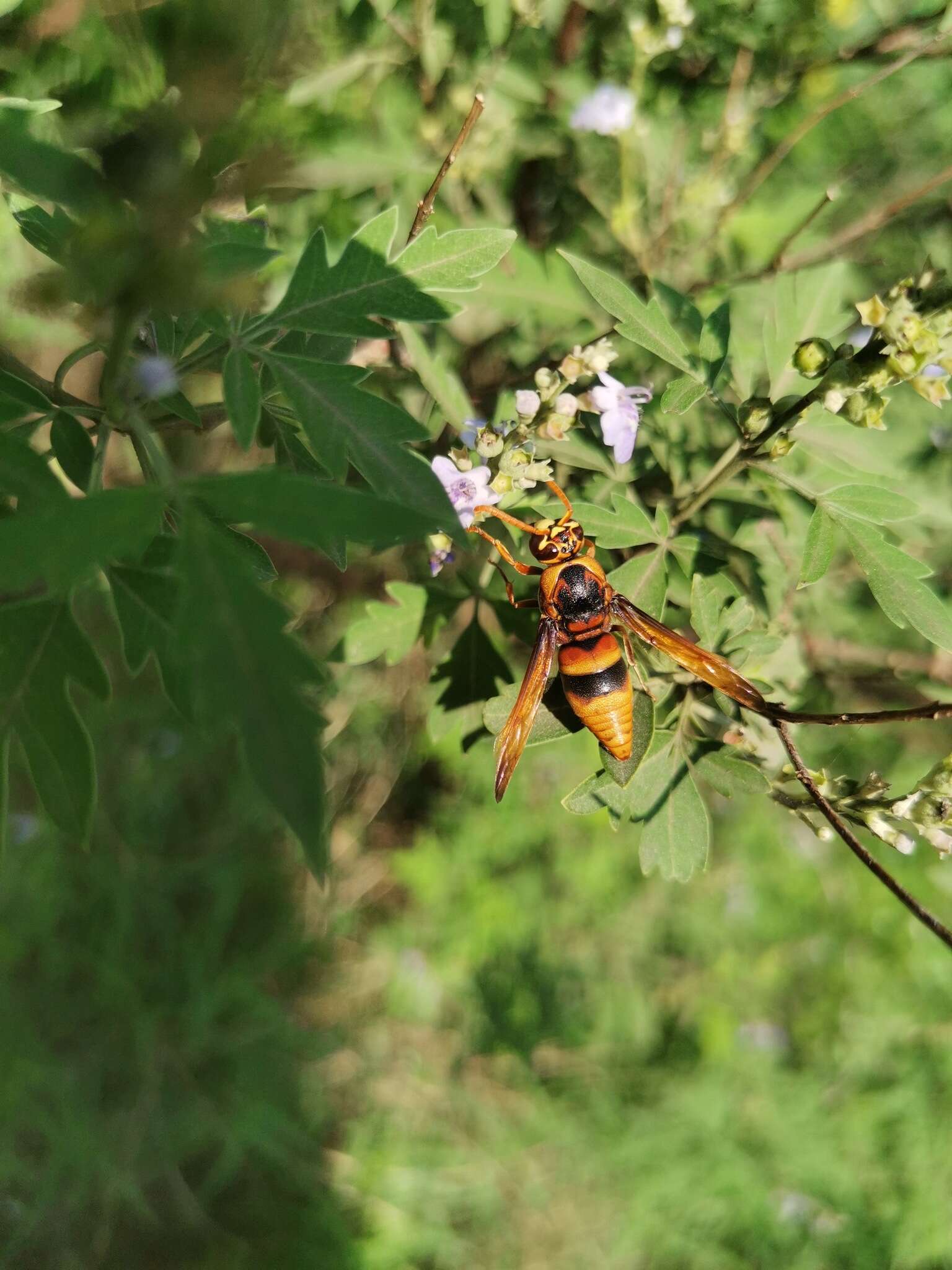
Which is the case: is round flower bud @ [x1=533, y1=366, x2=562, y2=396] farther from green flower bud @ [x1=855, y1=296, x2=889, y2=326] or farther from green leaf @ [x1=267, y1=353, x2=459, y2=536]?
green flower bud @ [x1=855, y1=296, x2=889, y2=326]

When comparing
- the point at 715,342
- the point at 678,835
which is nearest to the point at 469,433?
the point at 715,342

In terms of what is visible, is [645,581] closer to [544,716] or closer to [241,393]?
[544,716]

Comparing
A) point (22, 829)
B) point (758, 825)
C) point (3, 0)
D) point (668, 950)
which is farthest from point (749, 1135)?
point (3, 0)

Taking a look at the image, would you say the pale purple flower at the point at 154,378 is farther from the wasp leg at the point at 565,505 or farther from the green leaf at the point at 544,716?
the green leaf at the point at 544,716

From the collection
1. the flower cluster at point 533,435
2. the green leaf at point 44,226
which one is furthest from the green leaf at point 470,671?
the green leaf at point 44,226

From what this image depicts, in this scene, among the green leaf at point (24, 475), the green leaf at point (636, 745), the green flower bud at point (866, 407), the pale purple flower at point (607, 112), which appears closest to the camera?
the green leaf at point (24, 475)
